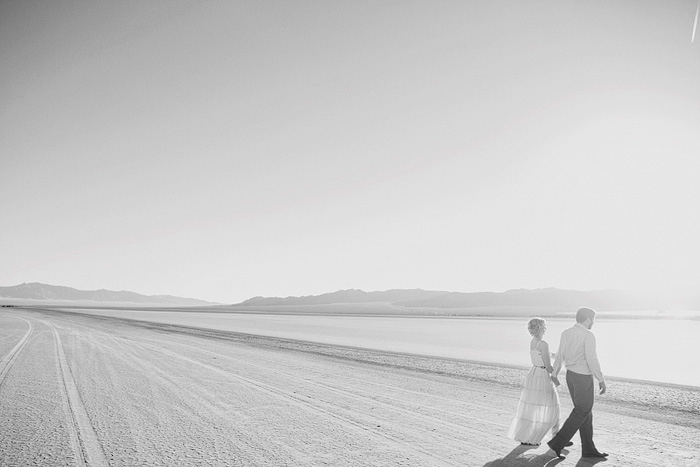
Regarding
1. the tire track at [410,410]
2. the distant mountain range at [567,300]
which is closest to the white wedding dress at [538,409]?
the tire track at [410,410]

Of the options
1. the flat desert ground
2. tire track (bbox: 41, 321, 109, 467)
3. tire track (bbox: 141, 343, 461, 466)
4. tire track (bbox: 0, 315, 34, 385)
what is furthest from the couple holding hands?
tire track (bbox: 0, 315, 34, 385)

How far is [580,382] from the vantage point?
602 centimetres

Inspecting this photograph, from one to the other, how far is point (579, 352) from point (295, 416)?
16.1 ft

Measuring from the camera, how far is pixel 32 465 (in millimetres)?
5453

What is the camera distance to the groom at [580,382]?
595cm

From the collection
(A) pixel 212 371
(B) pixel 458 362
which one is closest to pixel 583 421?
(A) pixel 212 371

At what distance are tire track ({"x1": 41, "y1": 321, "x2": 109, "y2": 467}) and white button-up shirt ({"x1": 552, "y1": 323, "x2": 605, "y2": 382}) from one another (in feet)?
20.1

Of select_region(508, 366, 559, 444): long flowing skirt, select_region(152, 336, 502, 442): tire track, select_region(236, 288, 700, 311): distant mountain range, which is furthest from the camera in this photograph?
select_region(236, 288, 700, 311): distant mountain range

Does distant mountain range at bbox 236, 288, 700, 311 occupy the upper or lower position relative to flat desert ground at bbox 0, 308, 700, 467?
lower

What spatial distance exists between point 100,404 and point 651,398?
41.6ft

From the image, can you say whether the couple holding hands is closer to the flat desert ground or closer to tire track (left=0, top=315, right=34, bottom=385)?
the flat desert ground

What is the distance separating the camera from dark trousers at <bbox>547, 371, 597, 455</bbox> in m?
5.98

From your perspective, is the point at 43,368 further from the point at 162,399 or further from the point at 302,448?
the point at 302,448

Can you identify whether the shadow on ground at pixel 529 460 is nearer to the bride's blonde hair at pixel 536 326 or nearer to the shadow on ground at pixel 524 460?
the shadow on ground at pixel 524 460
